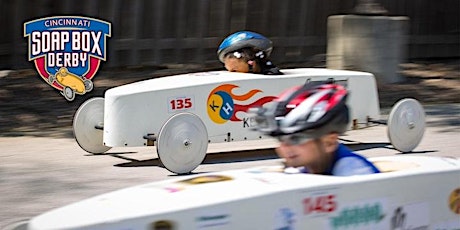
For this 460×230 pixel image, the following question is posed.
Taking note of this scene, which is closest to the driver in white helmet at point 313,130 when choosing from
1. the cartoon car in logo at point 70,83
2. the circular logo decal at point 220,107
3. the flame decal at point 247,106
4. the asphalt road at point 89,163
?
the asphalt road at point 89,163

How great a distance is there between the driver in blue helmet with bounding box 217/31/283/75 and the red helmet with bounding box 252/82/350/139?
463 cm

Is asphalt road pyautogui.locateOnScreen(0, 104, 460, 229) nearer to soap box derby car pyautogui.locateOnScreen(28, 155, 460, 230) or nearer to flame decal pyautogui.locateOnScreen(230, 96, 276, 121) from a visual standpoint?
flame decal pyautogui.locateOnScreen(230, 96, 276, 121)

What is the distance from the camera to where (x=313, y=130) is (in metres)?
4.84

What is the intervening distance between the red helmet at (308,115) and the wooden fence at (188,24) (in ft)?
29.6

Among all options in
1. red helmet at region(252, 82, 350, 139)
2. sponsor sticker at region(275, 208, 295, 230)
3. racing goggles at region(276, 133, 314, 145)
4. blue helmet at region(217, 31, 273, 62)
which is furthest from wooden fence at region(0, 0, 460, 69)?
sponsor sticker at region(275, 208, 295, 230)

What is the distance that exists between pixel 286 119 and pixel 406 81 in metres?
10.7

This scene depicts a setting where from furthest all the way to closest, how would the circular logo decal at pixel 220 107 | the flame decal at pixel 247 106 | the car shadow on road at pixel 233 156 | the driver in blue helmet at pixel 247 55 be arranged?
the driver in blue helmet at pixel 247 55, the car shadow on road at pixel 233 156, the flame decal at pixel 247 106, the circular logo decal at pixel 220 107

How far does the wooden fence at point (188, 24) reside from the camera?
13.5 meters

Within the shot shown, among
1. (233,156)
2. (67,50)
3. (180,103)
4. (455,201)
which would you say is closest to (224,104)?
(180,103)

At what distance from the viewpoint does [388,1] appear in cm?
1736

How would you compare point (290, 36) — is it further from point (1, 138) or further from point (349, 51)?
point (1, 138)

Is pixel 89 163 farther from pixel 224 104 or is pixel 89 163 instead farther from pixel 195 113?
pixel 224 104

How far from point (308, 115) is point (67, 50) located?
7.91 meters

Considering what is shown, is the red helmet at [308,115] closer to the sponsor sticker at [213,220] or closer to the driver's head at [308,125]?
the driver's head at [308,125]
